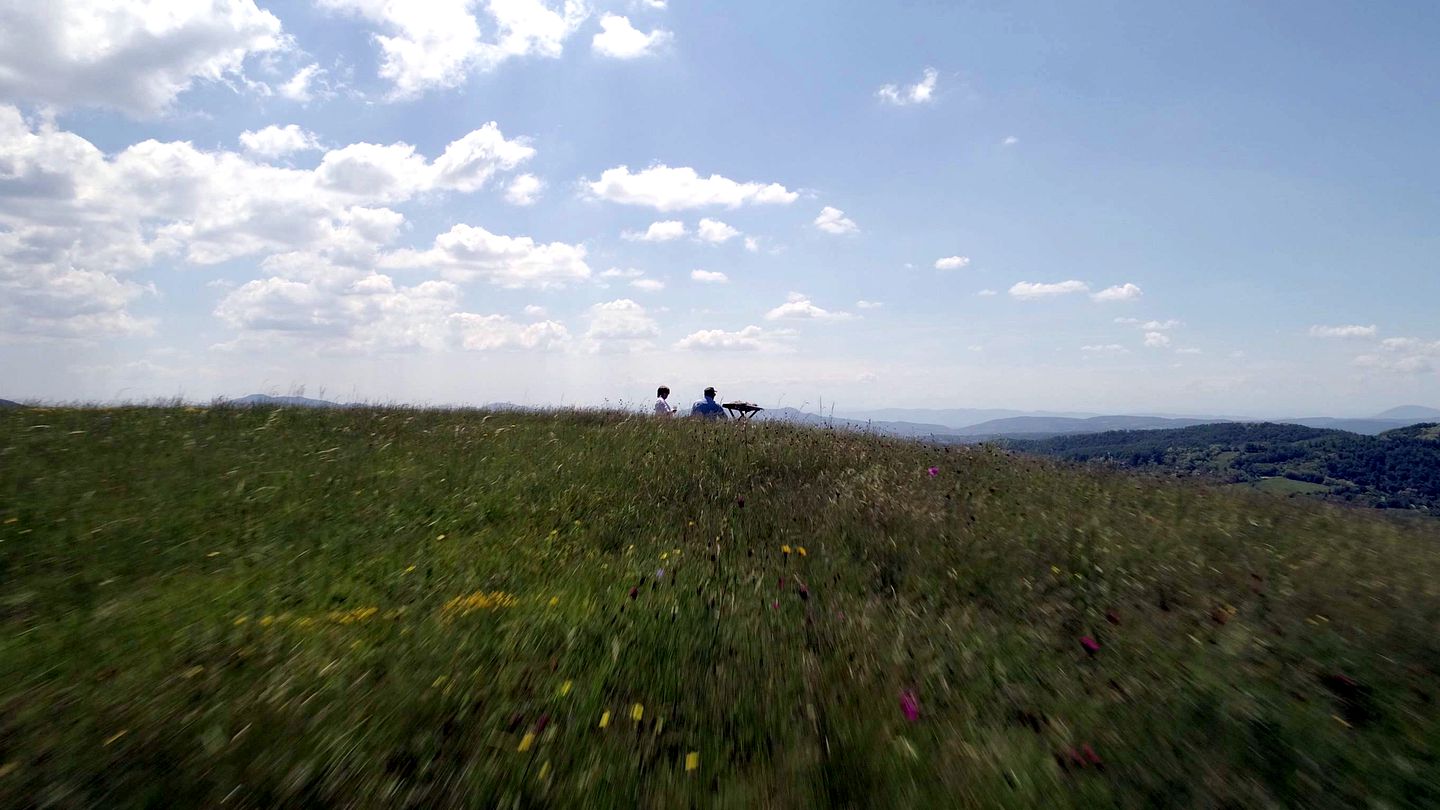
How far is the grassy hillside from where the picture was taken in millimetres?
2752

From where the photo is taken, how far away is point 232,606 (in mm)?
4664

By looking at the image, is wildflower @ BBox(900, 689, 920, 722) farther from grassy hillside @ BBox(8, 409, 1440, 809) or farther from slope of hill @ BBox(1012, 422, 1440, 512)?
slope of hill @ BBox(1012, 422, 1440, 512)

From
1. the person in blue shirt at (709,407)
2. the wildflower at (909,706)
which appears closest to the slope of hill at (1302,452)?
the person in blue shirt at (709,407)

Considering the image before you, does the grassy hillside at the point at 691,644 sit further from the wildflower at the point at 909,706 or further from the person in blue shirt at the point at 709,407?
the person in blue shirt at the point at 709,407

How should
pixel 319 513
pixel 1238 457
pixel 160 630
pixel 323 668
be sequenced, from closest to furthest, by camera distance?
1. pixel 323 668
2. pixel 160 630
3. pixel 319 513
4. pixel 1238 457

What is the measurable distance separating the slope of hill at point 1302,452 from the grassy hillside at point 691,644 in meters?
7.20

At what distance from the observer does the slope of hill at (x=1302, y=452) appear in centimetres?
2175

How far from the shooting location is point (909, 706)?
3.36m

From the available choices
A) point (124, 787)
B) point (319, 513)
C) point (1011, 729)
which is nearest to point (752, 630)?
point (1011, 729)

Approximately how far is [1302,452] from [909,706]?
130 feet

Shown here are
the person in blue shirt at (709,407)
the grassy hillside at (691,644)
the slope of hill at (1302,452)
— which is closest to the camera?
the grassy hillside at (691,644)

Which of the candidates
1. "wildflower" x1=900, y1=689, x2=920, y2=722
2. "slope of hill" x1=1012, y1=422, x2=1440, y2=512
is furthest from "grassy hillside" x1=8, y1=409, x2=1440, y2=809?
"slope of hill" x1=1012, y1=422, x2=1440, y2=512

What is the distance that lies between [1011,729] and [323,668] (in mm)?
3323

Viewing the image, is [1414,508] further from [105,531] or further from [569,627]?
[105,531]
